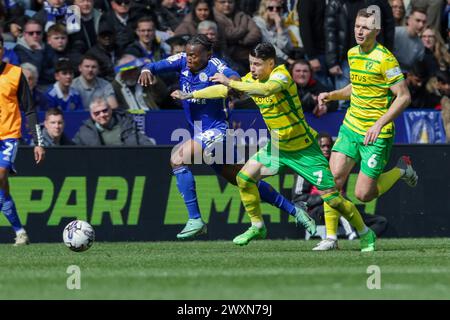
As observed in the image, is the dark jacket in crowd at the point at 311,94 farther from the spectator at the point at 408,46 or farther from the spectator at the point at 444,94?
the spectator at the point at 408,46

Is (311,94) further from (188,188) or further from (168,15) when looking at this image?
(188,188)

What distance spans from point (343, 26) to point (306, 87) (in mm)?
1299

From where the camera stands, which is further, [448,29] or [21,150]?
[448,29]

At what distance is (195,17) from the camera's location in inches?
757

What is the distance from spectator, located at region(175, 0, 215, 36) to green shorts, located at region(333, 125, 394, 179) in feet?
20.0

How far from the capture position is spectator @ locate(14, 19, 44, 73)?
18.4 metres

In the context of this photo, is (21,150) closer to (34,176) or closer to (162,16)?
(34,176)

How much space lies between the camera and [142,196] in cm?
1673

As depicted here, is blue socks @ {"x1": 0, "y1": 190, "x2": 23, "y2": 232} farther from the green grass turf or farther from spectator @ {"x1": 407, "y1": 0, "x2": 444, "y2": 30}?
spectator @ {"x1": 407, "y1": 0, "x2": 444, "y2": 30}

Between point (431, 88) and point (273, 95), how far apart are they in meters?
7.26

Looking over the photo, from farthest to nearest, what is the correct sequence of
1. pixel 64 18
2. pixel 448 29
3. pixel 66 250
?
pixel 448 29, pixel 64 18, pixel 66 250

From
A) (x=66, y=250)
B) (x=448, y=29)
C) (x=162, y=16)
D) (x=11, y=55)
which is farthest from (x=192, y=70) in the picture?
(x=448, y=29)

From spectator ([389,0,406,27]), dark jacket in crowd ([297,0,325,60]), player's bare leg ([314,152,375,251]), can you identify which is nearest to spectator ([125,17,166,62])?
dark jacket in crowd ([297,0,325,60])

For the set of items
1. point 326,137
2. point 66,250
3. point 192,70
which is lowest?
point 66,250
